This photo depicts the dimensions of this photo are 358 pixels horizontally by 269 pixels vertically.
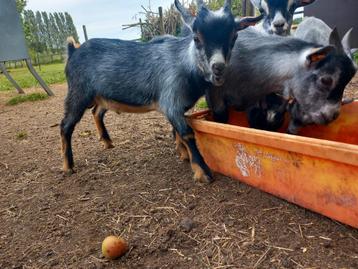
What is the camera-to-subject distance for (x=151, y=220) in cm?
235

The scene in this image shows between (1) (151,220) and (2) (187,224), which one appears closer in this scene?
(2) (187,224)

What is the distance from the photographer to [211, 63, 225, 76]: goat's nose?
2.35m

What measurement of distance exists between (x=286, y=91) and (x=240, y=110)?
1.61 ft

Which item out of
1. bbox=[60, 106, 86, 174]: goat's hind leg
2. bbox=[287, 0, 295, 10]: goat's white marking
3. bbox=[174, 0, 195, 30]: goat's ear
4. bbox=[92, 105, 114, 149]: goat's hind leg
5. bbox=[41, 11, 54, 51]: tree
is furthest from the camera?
bbox=[41, 11, 54, 51]: tree

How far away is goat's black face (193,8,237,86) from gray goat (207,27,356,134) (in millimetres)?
348

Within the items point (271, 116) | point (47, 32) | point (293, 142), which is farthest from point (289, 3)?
point (47, 32)

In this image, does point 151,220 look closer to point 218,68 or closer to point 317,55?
point 218,68

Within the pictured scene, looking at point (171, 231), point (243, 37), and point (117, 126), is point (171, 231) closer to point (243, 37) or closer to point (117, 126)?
point (243, 37)

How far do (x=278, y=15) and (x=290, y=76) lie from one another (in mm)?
1125

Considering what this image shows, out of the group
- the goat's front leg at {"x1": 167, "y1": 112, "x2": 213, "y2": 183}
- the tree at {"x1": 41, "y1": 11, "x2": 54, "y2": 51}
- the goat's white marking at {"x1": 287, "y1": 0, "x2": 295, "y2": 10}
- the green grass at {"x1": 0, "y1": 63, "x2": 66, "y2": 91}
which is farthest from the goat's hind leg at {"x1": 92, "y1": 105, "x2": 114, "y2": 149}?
the tree at {"x1": 41, "y1": 11, "x2": 54, "y2": 51}

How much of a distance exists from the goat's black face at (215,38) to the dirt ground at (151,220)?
32.3 inches

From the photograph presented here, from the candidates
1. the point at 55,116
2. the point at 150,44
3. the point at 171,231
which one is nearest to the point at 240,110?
the point at 150,44

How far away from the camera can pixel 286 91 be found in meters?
2.60

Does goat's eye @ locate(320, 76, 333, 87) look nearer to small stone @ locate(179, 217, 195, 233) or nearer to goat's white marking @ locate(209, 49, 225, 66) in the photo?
goat's white marking @ locate(209, 49, 225, 66)
